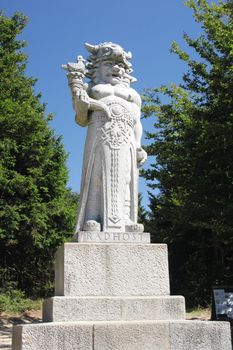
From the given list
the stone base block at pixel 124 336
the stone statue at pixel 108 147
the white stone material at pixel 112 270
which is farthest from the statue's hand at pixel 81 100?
the stone base block at pixel 124 336

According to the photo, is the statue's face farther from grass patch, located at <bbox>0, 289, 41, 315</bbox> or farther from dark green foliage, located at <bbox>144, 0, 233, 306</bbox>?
grass patch, located at <bbox>0, 289, 41, 315</bbox>

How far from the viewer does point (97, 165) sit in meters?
7.02

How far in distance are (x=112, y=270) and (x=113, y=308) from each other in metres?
0.50

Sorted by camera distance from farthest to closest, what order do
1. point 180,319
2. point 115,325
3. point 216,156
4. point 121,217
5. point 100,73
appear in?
1. point 216,156
2. point 100,73
3. point 121,217
4. point 180,319
5. point 115,325

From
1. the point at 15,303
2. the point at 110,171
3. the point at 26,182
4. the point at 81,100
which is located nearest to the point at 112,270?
the point at 110,171

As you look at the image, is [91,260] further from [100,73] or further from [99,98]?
[100,73]

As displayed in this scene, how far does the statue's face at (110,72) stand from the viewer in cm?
741

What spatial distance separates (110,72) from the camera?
7.41 metres

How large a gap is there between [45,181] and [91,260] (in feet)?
57.0

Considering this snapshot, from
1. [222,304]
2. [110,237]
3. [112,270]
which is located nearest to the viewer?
[112,270]

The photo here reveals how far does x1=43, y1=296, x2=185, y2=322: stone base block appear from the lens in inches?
233

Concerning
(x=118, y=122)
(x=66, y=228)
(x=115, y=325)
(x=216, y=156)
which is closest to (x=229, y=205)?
(x=216, y=156)

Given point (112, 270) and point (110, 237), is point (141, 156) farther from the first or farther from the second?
point (112, 270)

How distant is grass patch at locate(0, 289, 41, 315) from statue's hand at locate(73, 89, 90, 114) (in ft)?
47.1
